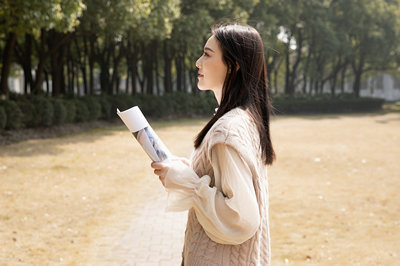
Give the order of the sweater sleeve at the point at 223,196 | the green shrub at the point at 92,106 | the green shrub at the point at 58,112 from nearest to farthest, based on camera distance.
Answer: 1. the sweater sleeve at the point at 223,196
2. the green shrub at the point at 58,112
3. the green shrub at the point at 92,106

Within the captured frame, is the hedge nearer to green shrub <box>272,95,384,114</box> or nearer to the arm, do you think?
green shrub <box>272,95,384,114</box>

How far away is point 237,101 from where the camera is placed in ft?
6.01

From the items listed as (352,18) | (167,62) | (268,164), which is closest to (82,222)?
(268,164)

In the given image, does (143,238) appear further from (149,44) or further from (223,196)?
(149,44)

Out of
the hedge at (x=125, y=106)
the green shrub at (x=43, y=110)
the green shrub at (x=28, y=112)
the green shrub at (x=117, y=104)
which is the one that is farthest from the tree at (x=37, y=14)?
the green shrub at (x=117, y=104)

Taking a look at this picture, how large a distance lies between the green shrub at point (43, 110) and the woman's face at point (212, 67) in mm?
15699

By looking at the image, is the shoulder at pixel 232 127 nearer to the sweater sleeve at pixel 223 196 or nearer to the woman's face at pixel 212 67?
the sweater sleeve at pixel 223 196

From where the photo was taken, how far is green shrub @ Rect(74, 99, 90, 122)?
781 inches

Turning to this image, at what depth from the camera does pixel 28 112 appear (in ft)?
52.0

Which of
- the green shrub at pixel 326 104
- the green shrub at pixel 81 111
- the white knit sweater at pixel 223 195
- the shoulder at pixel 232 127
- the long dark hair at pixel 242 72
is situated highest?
the long dark hair at pixel 242 72

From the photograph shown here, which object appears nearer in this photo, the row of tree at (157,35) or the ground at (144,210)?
the ground at (144,210)

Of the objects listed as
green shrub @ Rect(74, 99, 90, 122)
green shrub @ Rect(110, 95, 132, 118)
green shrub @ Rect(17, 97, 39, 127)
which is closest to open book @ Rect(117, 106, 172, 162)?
green shrub @ Rect(17, 97, 39, 127)

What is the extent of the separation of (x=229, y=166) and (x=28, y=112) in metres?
15.6

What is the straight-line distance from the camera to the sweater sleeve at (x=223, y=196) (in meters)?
1.62
